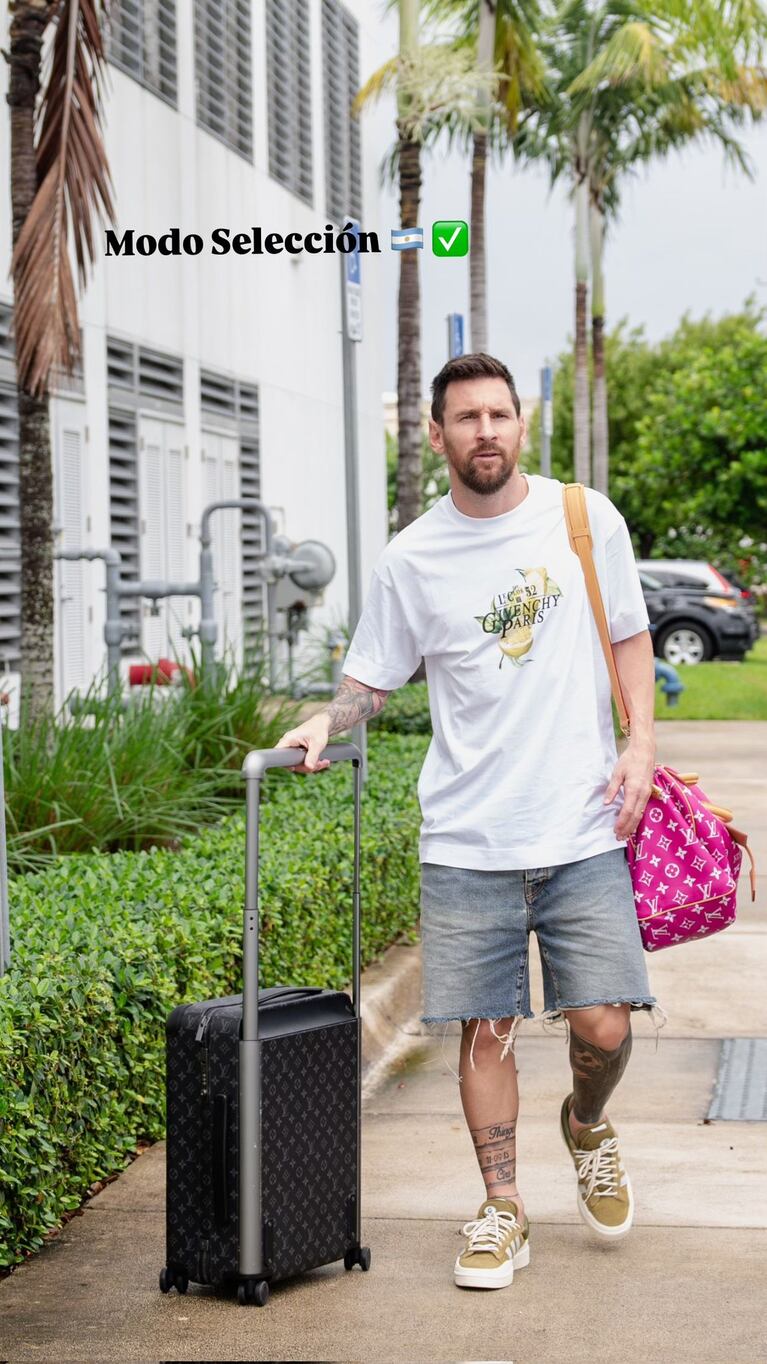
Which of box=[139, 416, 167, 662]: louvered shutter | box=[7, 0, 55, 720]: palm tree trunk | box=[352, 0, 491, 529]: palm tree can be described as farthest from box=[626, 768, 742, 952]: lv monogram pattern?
box=[139, 416, 167, 662]: louvered shutter

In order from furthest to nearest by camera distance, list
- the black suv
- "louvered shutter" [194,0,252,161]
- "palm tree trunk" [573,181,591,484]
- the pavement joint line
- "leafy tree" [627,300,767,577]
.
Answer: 1. "leafy tree" [627,300,767,577]
2. "palm tree trunk" [573,181,591,484]
3. the black suv
4. "louvered shutter" [194,0,252,161]
5. the pavement joint line

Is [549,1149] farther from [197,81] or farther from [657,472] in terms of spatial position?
[657,472]

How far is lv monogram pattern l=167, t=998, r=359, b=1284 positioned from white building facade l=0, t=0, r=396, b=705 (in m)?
6.80

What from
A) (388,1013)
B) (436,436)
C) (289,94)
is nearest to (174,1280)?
(436,436)

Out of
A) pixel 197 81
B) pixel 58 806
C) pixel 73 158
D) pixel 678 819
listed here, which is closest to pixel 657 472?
pixel 197 81

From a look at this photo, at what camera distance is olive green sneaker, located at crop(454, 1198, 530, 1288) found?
401 cm

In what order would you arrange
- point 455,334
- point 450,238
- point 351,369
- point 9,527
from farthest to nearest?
1. point 9,527
2. point 455,334
3. point 351,369
4. point 450,238

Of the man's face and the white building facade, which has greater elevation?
the white building facade

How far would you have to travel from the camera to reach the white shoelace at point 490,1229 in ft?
13.3

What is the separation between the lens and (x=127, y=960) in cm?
488

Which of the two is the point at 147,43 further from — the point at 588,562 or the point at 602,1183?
the point at 602,1183

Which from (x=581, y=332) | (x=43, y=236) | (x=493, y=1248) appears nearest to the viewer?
(x=493, y=1248)

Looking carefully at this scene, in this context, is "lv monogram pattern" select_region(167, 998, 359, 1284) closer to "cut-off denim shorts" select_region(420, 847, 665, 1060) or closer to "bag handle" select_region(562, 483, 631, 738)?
"cut-off denim shorts" select_region(420, 847, 665, 1060)

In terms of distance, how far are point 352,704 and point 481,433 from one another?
0.65 m
